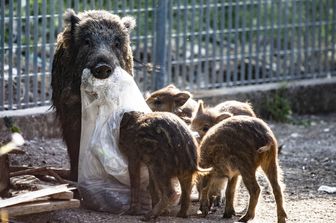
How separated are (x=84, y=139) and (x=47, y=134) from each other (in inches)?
104

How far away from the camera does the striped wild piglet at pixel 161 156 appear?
7.71 metres

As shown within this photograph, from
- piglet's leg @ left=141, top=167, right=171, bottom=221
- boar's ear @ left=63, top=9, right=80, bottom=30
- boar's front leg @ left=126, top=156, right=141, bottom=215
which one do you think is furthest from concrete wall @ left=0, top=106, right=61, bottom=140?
piglet's leg @ left=141, top=167, right=171, bottom=221

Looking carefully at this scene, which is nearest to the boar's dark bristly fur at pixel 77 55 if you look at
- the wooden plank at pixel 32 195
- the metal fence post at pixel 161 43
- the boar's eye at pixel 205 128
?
the boar's eye at pixel 205 128

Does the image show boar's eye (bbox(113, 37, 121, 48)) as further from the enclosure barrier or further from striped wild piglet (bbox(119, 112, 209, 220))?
the enclosure barrier

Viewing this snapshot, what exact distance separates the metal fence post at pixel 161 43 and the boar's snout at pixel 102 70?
10.8 feet

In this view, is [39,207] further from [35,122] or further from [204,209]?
[35,122]

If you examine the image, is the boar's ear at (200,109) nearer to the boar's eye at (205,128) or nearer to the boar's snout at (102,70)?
the boar's eye at (205,128)

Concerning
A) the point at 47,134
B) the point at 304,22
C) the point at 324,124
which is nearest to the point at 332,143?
the point at 324,124

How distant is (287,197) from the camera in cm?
907

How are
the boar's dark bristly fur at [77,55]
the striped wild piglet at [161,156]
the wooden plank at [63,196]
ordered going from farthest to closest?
the boar's dark bristly fur at [77,55]
the striped wild piglet at [161,156]
the wooden plank at [63,196]

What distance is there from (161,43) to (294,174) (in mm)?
2437

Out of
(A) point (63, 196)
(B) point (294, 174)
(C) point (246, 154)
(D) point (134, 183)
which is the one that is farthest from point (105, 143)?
(B) point (294, 174)

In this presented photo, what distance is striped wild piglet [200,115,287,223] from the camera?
780cm

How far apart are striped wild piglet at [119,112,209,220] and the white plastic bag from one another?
145 mm
